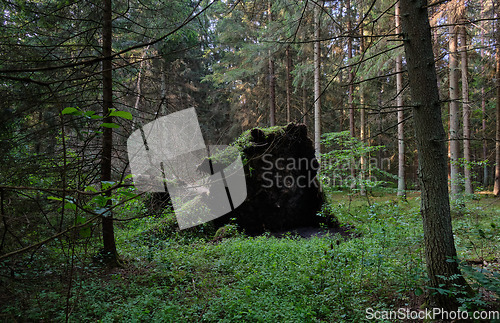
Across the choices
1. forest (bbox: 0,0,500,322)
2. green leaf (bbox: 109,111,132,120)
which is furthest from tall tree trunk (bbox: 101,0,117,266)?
green leaf (bbox: 109,111,132,120)

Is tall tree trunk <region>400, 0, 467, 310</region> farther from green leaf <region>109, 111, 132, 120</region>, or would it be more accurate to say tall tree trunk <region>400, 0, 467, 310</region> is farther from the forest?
green leaf <region>109, 111, 132, 120</region>

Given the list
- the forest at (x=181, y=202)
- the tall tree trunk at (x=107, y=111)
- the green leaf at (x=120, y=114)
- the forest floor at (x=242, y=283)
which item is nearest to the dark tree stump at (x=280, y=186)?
the forest at (x=181, y=202)

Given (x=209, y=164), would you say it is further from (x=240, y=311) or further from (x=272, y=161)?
(x=240, y=311)

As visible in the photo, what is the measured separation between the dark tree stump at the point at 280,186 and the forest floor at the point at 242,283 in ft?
10.3

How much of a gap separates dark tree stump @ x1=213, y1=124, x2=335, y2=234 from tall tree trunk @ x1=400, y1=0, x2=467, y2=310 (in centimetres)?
558

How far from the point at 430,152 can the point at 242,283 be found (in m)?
3.50

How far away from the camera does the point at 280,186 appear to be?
9.73 meters

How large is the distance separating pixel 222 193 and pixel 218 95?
13338 mm

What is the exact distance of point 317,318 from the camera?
340cm

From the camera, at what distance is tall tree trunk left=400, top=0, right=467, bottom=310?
292 centimetres

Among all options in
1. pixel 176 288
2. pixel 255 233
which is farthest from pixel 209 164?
pixel 176 288

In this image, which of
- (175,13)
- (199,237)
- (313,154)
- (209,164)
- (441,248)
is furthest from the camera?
(313,154)

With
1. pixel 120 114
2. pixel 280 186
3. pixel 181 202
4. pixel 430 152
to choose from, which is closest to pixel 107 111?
pixel 120 114

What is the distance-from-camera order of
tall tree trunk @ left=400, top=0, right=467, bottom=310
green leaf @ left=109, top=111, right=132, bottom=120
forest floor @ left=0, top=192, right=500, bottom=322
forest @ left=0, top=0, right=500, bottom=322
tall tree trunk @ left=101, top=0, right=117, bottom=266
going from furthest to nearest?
tall tree trunk @ left=101, top=0, right=117, bottom=266, forest floor @ left=0, top=192, right=500, bottom=322, tall tree trunk @ left=400, top=0, right=467, bottom=310, forest @ left=0, top=0, right=500, bottom=322, green leaf @ left=109, top=111, right=132, bottom=120
